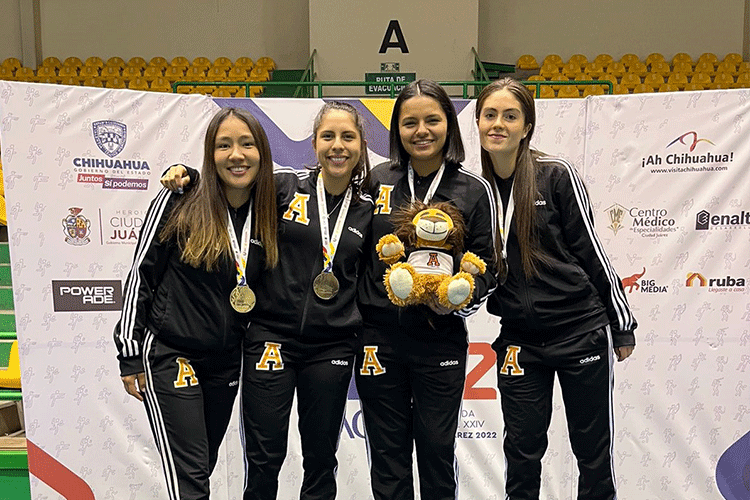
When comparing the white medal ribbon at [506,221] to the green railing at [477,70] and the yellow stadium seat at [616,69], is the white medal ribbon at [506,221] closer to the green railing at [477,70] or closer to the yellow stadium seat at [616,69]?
the green railing at [477,70]

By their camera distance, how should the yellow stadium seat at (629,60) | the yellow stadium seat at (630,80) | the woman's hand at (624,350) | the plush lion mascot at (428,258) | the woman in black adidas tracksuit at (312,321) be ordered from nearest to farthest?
the plush lion mascot at (428,258) < the woman in black adidas tracksuit at (312,321) < the woman's hand at (624,350) < the yellow stadium seat at (630,80) < the yellow stadium seat at (629,60)

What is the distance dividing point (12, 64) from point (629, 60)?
10.0 meters

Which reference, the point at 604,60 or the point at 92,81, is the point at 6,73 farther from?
the point at 604,60

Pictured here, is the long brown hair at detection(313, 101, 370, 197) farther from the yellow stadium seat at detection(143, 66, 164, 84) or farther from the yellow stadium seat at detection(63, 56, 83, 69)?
the yellow stadium seat at detection(63, 56, 83, 69)

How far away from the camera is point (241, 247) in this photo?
89.8 inches

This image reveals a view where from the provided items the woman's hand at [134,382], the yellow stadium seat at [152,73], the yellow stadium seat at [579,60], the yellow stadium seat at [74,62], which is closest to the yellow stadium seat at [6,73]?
the yellow stadium seat at [74,62]

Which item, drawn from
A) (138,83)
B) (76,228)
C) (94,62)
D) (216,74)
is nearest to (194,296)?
(76,228)

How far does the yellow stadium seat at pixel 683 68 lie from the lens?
9648mm

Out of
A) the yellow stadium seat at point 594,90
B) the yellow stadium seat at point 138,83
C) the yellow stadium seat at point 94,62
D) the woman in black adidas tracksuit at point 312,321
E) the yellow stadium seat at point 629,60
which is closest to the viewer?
the woman in black adidas tracksuit at point 312,321

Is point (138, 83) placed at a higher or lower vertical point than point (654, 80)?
Result: higher

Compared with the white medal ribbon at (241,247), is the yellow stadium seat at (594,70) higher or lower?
higher

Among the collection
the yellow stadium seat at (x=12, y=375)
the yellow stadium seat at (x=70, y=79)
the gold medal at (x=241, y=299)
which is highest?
the yellow stadium seat at (x=70, y=79)

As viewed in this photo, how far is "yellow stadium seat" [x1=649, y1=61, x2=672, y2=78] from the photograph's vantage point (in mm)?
9664

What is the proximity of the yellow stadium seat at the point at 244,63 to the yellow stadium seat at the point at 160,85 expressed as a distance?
1125 millimetres
